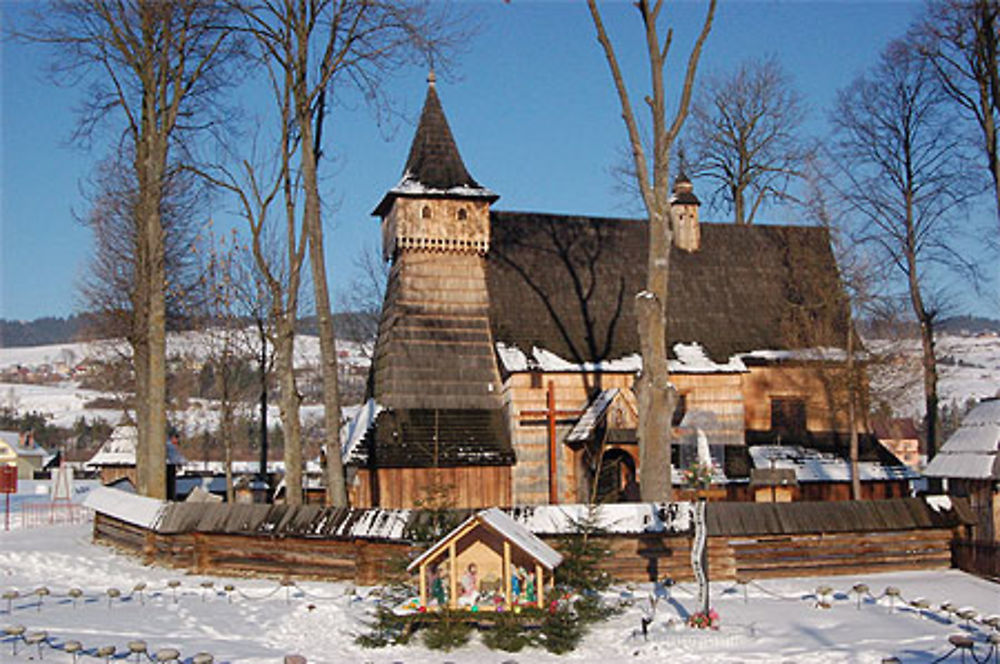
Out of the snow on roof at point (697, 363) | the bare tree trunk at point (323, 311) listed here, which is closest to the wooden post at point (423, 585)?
Answer: the bare tree trunk at point (323, 311)

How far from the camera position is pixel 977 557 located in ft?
61.3

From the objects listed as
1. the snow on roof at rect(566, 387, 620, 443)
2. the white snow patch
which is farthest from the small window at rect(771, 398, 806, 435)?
the white snow patch

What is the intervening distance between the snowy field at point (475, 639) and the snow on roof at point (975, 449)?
218 cm

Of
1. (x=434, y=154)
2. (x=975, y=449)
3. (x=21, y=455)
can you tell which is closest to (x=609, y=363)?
(x=434, y=154)

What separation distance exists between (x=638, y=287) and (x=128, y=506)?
16628mm

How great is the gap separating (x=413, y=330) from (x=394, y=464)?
4.58 m

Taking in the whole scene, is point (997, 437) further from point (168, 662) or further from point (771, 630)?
point (168, 662)

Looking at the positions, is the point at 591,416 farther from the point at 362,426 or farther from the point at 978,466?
the point at 978,466

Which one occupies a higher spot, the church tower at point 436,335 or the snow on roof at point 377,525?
the church tower at point 436,335

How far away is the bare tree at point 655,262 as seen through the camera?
61.5 feet

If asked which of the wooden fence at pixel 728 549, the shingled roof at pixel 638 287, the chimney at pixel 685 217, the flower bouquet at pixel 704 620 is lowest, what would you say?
the flower bouquet at pixel 704 620

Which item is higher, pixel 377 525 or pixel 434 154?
pixel 434 154

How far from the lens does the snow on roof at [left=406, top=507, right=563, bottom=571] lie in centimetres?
1349

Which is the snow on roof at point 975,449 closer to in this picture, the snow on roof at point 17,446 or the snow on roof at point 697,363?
the snow on roof at point 697,363
